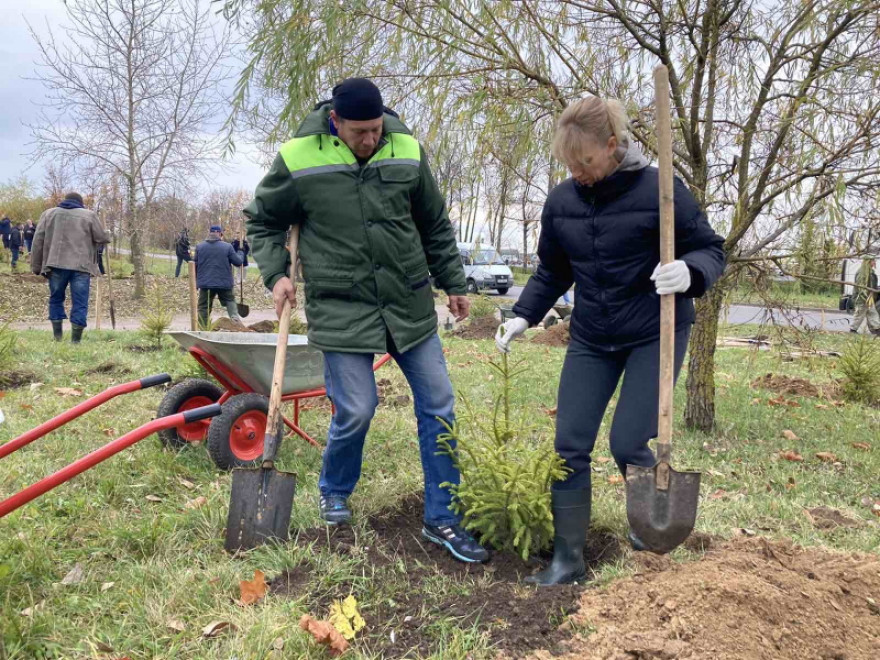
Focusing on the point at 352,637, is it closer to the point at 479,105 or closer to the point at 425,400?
the point at 425,400

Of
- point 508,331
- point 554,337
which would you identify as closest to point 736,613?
point 508,331

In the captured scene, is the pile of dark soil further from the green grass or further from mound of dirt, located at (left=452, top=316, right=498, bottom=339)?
mound of dirt, located at (left=452, top=316, right=498, bottom=339)

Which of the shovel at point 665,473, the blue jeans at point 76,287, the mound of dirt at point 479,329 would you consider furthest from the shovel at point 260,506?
the mound of dirt at point 479,329

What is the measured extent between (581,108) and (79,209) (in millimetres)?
8741

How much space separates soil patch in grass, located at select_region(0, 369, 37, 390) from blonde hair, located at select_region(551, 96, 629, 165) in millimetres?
5851

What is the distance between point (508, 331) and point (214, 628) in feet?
5.04

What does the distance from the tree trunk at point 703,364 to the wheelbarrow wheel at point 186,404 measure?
3372 mm

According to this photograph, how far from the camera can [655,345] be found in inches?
103

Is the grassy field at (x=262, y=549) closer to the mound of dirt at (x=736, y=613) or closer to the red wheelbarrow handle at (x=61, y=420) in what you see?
the mound of dirt at (x=736, y=613)

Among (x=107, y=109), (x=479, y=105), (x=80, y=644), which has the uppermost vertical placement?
(x=107, y=109)

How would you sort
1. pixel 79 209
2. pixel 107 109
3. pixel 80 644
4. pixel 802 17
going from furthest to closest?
pixel 107 109, pixel 79 209, pixel 802 17, pixel 80 644

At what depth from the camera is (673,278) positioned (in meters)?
2.34

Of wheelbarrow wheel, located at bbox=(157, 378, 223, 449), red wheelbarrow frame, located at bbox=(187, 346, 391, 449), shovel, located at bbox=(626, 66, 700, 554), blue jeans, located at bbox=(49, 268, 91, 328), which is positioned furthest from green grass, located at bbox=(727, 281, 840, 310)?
blue jeans, located at bbox=(49, 268, 91, 328)

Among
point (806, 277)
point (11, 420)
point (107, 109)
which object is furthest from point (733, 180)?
point (107, 109)
